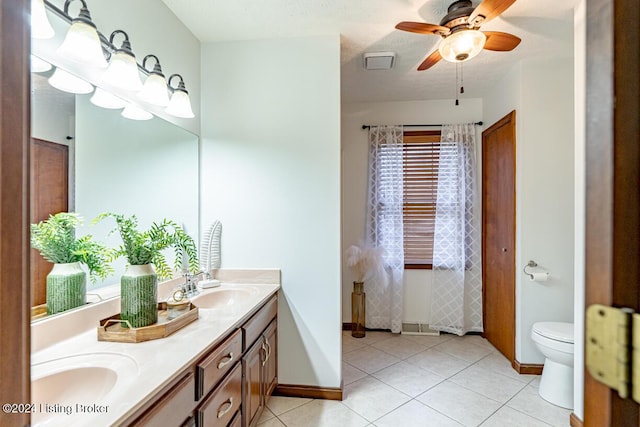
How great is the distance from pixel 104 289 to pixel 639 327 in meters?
1.81

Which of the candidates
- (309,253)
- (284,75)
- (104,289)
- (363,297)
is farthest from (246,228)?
(363,297)

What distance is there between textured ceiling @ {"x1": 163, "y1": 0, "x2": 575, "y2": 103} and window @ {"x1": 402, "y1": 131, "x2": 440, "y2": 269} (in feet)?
2.65

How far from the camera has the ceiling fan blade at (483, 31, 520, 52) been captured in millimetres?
1798

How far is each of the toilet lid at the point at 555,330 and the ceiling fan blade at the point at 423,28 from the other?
213 cm

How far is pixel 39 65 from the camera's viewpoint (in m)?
1.16

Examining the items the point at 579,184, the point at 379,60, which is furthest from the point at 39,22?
the point at 579,184

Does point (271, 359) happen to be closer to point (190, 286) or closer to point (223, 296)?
point (223, 296)

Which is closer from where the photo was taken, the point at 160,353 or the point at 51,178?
the point at 160,353

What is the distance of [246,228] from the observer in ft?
7.36

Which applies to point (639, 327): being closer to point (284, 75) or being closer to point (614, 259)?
point (614, 259)

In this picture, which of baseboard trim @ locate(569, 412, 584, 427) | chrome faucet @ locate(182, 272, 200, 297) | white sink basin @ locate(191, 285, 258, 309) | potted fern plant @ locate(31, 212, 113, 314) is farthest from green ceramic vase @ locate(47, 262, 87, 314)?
baseboard trim @ locate(569, 412, 584, 427)

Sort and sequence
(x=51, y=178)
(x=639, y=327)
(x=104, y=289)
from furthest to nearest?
(x=104, y=289)
(x=51, y=178)
(x=639, y=327)

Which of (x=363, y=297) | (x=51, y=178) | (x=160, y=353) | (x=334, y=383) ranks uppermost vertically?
(x=51, y=178)

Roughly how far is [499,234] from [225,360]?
8.83 ft
